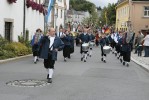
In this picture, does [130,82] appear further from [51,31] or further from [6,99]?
[6,99]

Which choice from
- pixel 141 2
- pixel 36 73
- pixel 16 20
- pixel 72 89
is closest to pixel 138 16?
pixel 141 2

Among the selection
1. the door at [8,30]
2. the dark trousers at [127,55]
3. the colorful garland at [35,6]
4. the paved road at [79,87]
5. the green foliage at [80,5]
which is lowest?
the paved road at [79,87]

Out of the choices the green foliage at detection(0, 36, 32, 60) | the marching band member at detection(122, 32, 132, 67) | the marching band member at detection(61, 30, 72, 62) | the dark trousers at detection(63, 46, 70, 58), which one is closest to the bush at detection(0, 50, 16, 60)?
the green foliage at detection(0, 36, 32, 60)

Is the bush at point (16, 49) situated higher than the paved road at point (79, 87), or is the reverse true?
the bush at point (16, 49)

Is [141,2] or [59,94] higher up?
[141,2]

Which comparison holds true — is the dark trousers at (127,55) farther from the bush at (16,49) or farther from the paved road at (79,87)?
the bush at (16,49)

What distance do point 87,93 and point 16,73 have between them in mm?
4838

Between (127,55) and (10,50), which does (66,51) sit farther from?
(127,55)

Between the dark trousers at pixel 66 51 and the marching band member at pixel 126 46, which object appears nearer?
the marching band member at pixel 126 46

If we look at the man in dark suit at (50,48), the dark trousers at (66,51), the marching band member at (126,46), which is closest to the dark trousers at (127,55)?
the marching band member at (126,46)

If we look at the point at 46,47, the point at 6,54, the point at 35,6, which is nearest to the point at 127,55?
the point at 6,54

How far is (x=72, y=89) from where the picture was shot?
1112 cm

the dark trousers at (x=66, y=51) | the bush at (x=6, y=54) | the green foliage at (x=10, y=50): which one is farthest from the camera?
the dark trousers at (x=66, y=51)

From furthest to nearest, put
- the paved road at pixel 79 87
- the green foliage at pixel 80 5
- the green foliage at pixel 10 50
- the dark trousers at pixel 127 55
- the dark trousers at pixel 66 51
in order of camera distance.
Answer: the green foliage at pixel 80 5
the dark trousers at pixel 66 51
the green foliage at pixel 10 50
the dark trousers at pixel 127 55
the paved road at pixel 79 87
